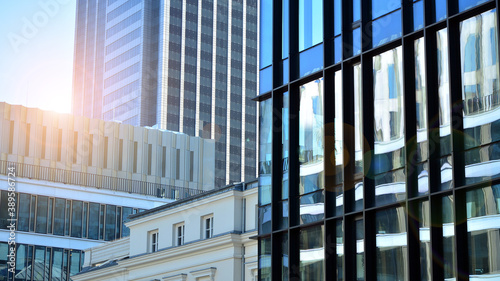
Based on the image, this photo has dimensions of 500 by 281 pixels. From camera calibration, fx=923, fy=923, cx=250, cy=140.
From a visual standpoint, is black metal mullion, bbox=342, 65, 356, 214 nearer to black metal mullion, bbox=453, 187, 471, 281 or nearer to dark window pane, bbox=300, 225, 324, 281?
dark window pane, bbox=300, 225, 324, 281

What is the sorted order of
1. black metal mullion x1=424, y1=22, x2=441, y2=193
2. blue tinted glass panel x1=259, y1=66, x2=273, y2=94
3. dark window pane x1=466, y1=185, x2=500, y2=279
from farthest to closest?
blue tinted glass panel x1=259, y1=66, x2=273, y2=94 → black metal mullion x1=424, y1=22, x2=441, y2=193 → dark window pane x1=466, y1=185, x2=500, y2=279

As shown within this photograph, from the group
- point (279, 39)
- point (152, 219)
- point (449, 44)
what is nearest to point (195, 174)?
point (152, 219)

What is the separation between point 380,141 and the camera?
23.0 m

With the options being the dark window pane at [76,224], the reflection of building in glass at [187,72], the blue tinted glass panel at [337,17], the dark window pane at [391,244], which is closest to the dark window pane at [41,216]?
the dark window pane at [76,224]

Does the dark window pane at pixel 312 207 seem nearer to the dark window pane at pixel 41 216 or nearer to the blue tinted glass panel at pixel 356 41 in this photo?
the blue tinted glass panel at pixel 356 41

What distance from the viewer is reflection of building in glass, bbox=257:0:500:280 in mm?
20031

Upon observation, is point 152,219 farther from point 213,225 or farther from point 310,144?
point 310,144

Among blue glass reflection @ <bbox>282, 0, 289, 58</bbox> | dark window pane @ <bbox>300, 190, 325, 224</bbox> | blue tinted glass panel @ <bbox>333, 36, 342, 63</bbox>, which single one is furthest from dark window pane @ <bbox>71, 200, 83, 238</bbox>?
blue tinted glass panel @ <bbox>333, 36, 342, 63</bbox>

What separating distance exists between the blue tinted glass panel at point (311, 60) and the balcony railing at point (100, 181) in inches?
2682

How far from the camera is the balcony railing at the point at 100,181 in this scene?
9381cm

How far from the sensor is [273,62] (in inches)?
1079

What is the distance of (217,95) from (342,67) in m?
152

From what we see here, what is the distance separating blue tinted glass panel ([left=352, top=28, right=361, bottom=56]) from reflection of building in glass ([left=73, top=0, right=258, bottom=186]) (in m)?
140

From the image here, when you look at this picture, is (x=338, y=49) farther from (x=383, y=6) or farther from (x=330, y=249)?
(x=330, y=249)
